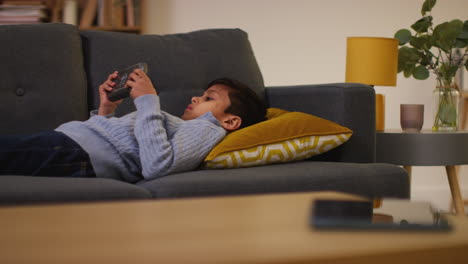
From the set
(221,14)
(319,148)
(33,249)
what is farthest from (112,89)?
(221,14)

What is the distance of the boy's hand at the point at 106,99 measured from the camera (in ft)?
6.22

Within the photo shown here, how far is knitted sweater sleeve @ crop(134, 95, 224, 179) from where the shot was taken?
5.31 feet

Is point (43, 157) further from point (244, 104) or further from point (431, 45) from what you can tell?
point (431, 45)

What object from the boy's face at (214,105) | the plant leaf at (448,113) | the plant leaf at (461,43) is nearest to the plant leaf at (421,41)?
the plant leaf at (461,43)

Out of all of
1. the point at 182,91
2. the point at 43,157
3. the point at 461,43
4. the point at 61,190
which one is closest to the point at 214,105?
the point at 182,91

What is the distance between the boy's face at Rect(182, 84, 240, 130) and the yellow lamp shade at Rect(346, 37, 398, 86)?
2.63 feet

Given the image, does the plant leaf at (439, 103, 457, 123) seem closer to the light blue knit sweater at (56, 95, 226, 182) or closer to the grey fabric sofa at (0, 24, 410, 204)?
the grey fabric sofa at (0, 24, 410, 204)

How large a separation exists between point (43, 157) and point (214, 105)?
1.79 ft

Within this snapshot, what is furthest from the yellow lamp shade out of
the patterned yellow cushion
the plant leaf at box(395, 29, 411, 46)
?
the patterned yellow cushion

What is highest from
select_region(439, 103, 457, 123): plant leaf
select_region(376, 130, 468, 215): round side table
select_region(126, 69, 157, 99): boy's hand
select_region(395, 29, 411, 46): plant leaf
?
select_region(395, 29, 411, 46): plant leaf

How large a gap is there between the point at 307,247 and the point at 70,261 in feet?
0.86

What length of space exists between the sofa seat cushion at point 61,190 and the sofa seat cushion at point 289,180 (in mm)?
85

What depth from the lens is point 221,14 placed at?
11.6ft

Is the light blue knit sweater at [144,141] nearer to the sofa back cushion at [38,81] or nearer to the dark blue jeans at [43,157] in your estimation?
the dark blue jeans at [43,157]
